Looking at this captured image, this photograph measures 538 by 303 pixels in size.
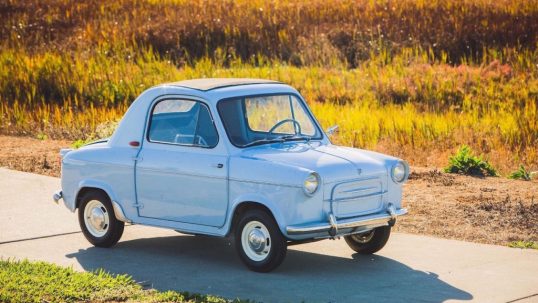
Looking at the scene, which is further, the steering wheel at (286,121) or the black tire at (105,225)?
the black tire at (105,225)

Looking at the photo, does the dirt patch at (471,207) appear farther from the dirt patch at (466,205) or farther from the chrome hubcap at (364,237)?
the chrome hubcap at (364,237)

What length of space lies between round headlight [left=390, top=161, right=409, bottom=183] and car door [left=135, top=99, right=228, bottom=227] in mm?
1426

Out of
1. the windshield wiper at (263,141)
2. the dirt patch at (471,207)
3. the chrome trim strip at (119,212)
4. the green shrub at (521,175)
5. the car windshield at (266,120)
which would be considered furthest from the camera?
the green shrub at (521,175)

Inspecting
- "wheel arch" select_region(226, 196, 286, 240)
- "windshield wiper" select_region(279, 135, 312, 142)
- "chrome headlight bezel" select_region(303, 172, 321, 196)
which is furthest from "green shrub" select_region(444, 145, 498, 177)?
"chrome headlight bezel" select_region(303, 172, 321, 196)

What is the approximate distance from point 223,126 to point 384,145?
22.5ft

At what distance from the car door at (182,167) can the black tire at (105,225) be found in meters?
0.43

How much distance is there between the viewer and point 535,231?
10.7 m

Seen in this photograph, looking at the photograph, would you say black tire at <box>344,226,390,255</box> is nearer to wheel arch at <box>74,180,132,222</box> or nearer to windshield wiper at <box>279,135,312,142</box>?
windshield wiper at <box>279,135,312,142</box>

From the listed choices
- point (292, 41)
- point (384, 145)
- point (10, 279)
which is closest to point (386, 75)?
point (292, 41)

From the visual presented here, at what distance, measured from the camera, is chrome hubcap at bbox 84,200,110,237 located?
10.3m

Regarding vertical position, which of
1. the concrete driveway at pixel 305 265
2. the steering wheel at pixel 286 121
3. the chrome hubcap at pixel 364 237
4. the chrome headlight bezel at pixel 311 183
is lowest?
the concrete driveway at pixel 305 265

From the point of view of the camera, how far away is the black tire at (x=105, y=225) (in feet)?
33.4

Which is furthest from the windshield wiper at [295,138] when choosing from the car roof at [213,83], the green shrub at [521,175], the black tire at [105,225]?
the green shrub at [521,175]

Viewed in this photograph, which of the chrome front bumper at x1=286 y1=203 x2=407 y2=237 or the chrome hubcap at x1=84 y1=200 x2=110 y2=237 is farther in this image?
the chrome hubcap at x1=84 y1=200 x2=110 y2=237
